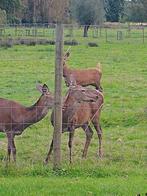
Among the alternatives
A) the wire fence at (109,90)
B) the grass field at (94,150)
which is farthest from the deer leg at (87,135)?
the wire fence at (109,90)

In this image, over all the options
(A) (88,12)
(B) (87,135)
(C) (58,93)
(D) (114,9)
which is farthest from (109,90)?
(D) (114,9)

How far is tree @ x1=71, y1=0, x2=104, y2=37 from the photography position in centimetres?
7106

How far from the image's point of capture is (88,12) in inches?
2798

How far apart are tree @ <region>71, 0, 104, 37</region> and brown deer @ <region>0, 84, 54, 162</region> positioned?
6022 cm

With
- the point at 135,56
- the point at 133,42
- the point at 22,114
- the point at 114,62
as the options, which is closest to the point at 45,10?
the point at 133,42

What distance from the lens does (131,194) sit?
26.4 feet

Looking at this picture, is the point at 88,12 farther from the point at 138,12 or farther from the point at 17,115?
the point at 17,115

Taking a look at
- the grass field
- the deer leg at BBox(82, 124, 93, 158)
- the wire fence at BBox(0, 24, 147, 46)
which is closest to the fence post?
the grass field

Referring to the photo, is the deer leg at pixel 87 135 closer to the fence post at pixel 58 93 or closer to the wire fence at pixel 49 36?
the fence post at pixel 58 93

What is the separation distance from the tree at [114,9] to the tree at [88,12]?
14379 mm

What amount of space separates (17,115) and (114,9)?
7967cm

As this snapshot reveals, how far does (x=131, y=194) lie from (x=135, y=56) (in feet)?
96.6

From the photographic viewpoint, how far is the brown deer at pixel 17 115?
34.6 ft

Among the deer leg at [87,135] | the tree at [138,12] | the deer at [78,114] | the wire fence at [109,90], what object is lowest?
the wire fence at [109,90]
